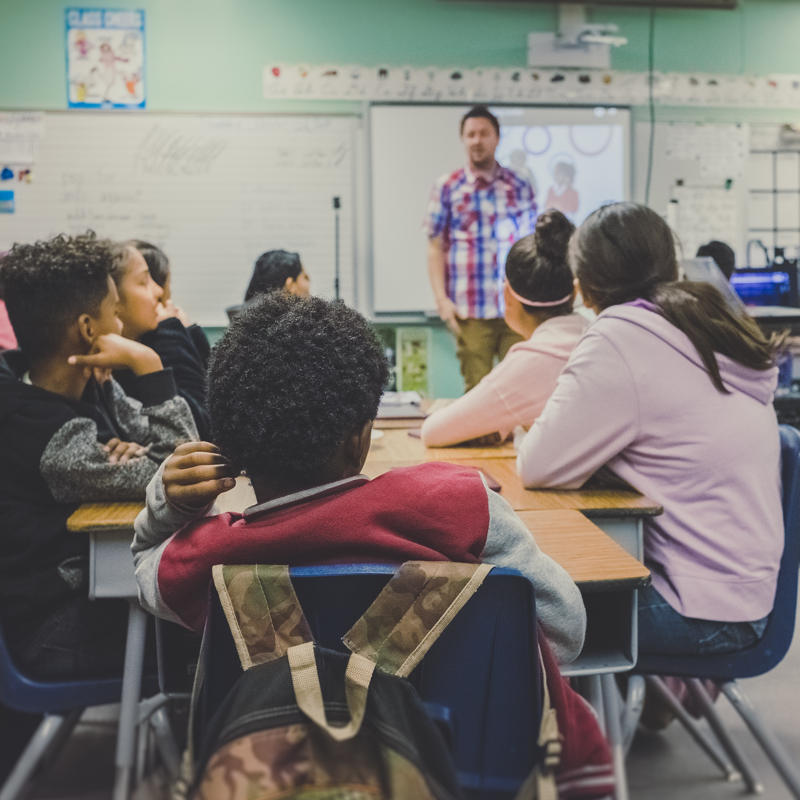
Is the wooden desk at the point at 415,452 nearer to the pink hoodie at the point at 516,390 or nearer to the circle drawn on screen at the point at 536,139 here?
the pink hoodie at the point at 516,390

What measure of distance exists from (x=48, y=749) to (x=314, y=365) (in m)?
1.00

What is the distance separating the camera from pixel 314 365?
32.3 inches

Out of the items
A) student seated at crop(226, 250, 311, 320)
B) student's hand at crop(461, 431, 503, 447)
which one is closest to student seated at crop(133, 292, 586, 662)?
student's hand at crop(461, 431, 503, 447)

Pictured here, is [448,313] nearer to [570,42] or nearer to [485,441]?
[570,42]

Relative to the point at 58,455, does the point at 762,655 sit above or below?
below

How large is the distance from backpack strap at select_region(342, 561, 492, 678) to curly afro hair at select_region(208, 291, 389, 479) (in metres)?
0.17

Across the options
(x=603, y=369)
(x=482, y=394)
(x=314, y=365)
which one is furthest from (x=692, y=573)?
(x=314, y=365)

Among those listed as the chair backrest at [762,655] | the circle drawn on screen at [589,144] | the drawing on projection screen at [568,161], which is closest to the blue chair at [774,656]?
the chair backrest at [762,655]

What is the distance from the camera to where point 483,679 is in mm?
795

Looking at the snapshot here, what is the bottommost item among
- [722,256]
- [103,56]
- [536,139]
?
[722,256]

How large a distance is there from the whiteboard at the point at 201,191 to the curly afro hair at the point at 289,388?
3.62 metres

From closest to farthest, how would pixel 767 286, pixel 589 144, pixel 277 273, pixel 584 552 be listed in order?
pixel 584 552, pixel 277 273, pixel 767 286, pixel 589 144

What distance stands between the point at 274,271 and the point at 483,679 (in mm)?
2102

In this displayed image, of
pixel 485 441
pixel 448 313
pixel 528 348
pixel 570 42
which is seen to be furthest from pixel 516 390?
pixel 570 42
